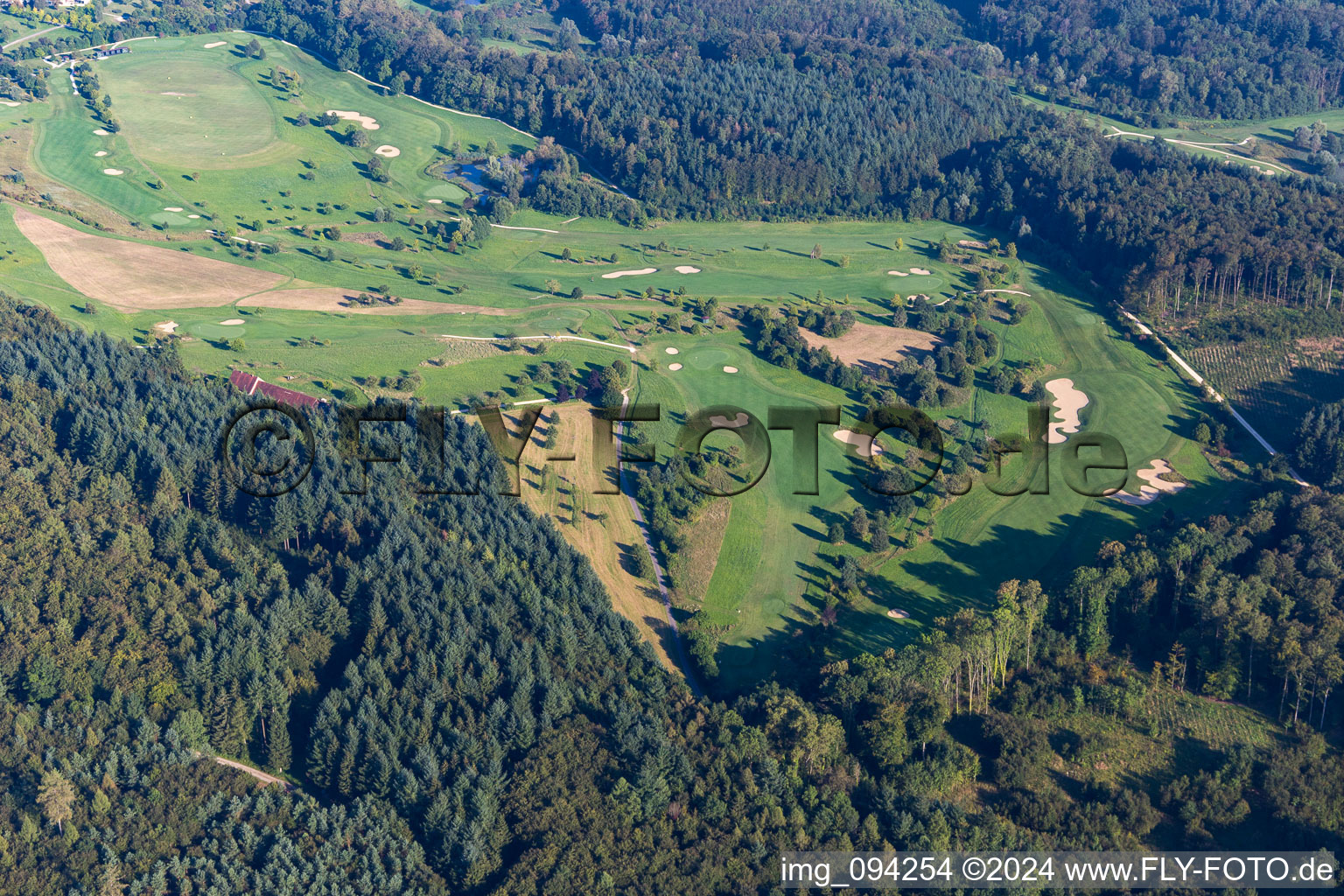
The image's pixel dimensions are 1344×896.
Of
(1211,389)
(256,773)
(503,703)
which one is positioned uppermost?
(1211,389)

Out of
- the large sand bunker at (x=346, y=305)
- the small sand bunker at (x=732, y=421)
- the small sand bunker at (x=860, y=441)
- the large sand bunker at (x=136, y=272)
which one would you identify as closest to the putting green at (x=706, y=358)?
the small sand bunker at (x=732, y=421)

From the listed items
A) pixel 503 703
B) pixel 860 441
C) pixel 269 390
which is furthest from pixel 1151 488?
pixel 269 390

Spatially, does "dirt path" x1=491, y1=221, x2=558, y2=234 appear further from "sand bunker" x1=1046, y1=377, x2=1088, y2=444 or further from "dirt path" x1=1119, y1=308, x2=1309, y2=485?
"dirt path" x1=1119, y1=308, x2=1309, y2=485

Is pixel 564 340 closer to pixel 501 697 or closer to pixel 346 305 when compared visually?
pixel 346 305

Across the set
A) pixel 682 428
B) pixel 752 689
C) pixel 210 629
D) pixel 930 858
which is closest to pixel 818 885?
pixel 930 858

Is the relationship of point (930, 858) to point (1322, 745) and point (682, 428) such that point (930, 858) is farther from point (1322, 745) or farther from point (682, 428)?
point (682, 428)

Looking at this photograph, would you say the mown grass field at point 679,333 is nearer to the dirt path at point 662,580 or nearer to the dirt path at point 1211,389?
the dirt path at point 662,580
